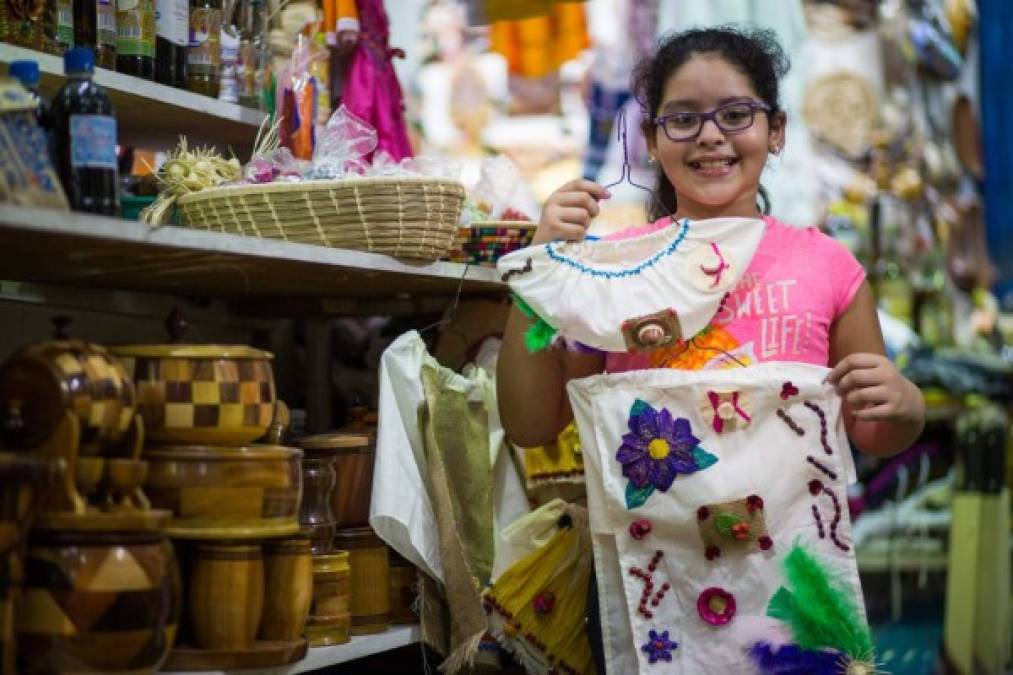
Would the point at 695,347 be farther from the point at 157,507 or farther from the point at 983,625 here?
the point at 983,625

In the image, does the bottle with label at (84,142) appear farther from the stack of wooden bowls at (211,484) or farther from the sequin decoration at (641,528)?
the sequin decoration at (641,528)

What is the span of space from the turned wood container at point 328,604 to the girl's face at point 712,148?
0.92 meters

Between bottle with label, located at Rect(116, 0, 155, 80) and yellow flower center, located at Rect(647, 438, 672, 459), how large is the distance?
4.08 feet

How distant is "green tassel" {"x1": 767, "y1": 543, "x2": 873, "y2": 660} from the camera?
7.34ft

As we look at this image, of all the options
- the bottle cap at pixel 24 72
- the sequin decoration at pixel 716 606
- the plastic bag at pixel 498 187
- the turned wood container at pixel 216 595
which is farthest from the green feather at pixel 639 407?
the bottle cap at pixel 24 72

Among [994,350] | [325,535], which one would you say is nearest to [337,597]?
[325,535]

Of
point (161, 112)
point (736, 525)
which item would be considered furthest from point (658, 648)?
point (161, 112)

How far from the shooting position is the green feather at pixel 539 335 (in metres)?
2.33

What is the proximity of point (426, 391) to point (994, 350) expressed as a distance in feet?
20.3

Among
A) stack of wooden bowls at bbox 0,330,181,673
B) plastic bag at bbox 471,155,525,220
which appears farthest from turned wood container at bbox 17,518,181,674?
plastic bag at bbox 471,155,525,220

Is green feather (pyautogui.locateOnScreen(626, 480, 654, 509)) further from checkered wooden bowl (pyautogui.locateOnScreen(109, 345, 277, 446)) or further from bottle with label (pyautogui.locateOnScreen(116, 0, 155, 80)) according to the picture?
bottle with label (pyautogui.locateOnScreen(116, 0, 155, 80))

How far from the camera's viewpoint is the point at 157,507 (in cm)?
206

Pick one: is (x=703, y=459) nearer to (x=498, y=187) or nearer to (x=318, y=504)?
(x=318, y=504)

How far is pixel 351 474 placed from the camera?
2596mm
